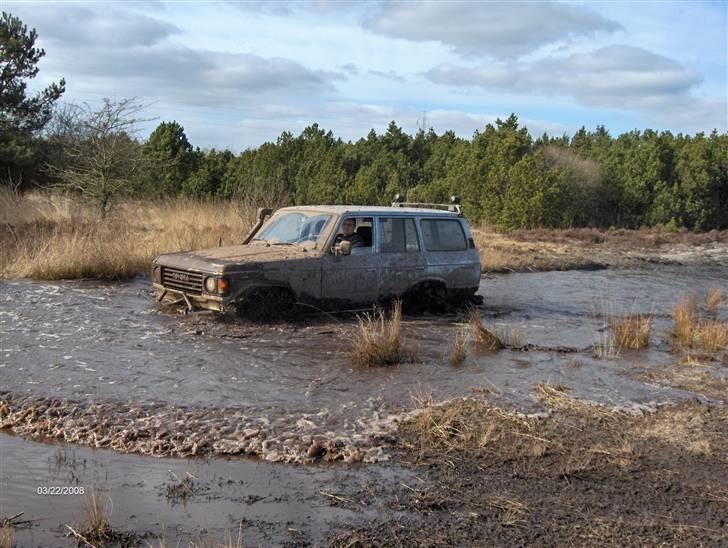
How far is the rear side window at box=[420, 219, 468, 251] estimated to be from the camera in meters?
12.1

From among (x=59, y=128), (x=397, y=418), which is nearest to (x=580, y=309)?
(x=397, y=418)

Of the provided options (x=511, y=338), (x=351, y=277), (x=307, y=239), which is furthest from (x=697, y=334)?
(x=307, y=239)

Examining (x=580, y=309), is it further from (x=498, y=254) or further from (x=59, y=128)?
(x=59, y=128)

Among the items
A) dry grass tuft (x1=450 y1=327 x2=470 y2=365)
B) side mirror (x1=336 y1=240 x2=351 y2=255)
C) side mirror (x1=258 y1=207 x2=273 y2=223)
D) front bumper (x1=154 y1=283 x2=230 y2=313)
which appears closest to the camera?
dry grass tuft (x1=450 y1=327 x2=470 y2=365)

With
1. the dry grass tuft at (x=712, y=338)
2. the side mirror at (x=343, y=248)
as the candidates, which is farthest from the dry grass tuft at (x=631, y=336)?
the side mirror at (x=343, y=248)

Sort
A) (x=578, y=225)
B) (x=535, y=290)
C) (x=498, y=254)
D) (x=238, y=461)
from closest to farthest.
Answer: (x=238, y=461)
(x=535, y=290)
(x=498, y=254)
(x=578, y=225)

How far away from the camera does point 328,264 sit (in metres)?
10.6

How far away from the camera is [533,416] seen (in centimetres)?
710

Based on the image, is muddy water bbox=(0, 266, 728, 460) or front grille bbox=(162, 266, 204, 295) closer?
muddy water bbox=(0, 266, 728, 460)

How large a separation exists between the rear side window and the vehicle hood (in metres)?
2.17

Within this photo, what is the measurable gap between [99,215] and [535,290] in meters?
10.5

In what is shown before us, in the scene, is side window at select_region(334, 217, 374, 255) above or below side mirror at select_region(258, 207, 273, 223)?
below

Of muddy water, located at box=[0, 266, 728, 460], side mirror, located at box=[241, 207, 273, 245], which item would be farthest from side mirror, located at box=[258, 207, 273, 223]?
muddy water, located at box=[0, 266, 728, 460]
